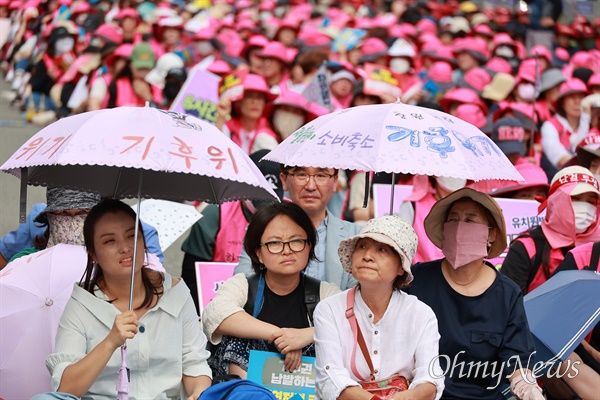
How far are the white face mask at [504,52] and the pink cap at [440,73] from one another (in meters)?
1.68

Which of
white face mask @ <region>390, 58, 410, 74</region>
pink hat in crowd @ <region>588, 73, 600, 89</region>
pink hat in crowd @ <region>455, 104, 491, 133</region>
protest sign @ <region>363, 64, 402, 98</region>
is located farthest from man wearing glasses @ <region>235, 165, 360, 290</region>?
white face mask @ <region>390, 58, 410, 74</region>

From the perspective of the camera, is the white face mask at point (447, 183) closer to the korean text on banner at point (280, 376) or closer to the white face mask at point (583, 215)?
the white face mask at point (583, 215)

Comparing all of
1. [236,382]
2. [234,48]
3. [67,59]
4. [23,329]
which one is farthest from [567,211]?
[67,59]

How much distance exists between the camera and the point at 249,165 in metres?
4.96

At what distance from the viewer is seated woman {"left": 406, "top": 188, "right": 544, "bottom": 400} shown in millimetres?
5570

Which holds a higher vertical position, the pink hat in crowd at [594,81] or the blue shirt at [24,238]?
the pink hat in crowd at [594,81]

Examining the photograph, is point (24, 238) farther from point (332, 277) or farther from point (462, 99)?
point (462, 99)

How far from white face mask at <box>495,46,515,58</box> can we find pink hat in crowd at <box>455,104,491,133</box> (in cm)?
509

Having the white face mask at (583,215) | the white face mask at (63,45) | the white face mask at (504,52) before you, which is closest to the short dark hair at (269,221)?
the white face mask at (583,215)

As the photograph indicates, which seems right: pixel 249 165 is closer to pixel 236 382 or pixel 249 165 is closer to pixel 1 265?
pixel 236 382

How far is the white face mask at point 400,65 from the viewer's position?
15395 millimetres

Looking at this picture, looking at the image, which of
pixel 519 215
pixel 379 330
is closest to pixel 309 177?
pixel 379 330

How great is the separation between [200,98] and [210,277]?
391cm

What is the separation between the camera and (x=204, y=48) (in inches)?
652
